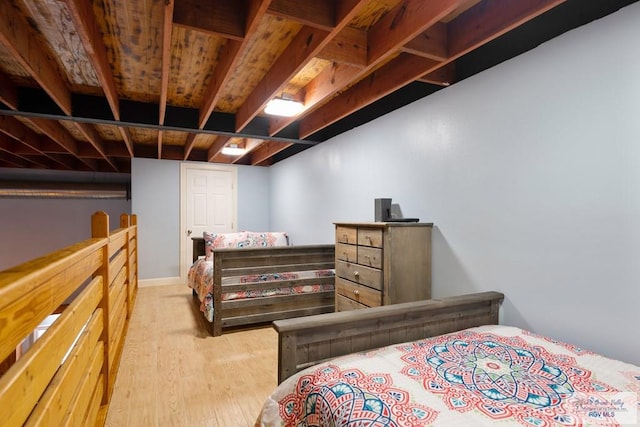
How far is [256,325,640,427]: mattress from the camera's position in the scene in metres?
0.99

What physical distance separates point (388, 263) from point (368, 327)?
75 cm

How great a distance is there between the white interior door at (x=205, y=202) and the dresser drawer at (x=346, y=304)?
142 inches

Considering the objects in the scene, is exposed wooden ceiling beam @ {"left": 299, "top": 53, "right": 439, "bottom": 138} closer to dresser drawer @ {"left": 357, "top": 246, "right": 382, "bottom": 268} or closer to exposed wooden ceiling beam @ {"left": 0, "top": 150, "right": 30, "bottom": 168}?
dresser drawer @ {"left": 357, "top": 246, "right": 382, "bottom": 268}

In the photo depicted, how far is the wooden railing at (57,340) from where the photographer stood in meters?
0.74

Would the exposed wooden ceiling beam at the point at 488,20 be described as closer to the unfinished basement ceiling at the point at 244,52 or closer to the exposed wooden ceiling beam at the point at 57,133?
the unfinished basement ceiling at the point at 244,52

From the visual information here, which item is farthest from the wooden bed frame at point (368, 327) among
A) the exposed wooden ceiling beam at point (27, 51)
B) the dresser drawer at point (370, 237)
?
the exposed wooden ceiling beam at point (27, 51)

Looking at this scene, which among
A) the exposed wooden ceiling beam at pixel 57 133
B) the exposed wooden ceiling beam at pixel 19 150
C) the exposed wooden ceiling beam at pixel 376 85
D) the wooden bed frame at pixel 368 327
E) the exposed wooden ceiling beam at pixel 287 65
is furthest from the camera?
the exposed wooden ceiling beam at pixel 19 150

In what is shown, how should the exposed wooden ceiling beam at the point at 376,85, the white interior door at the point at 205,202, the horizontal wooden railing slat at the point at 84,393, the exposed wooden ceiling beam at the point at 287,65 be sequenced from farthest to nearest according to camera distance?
the white interior door at the point at 205,202
the exposed wooden ceiling beam at the point at 376,85
the exposed wooden ceiling beam at the point at 287,65
the horizontal wooden railing slat at the point at 84,393

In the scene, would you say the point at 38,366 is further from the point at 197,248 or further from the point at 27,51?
the point at 197,248

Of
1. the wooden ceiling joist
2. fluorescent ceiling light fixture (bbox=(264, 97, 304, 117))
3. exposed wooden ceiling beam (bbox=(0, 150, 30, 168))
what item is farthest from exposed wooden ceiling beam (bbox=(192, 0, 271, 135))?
exposed wooden ceiling beam (bbox=(0, 150, 30, 168))

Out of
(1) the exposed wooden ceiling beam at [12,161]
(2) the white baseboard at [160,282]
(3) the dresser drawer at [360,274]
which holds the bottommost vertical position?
(2) the white baseboard at [160,282]

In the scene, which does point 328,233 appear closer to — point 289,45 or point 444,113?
point 444,113

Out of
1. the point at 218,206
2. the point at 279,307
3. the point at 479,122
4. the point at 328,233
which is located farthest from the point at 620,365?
the point at 218,206

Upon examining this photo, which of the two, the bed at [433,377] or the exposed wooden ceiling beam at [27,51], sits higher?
the exposed wooden ceiling beam at [27,51]
